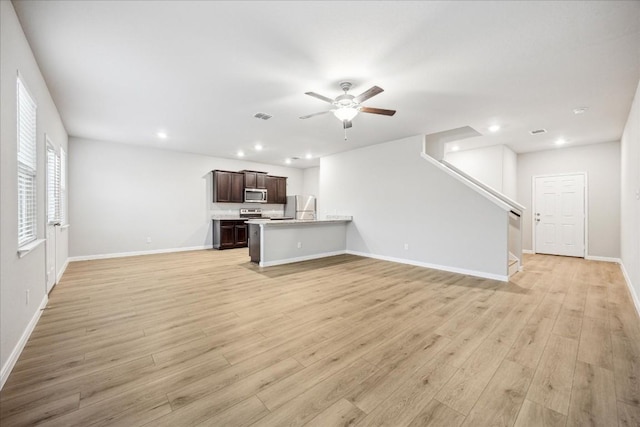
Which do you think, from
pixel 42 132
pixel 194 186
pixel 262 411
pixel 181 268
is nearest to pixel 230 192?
pixel 194 186

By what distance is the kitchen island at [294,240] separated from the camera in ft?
17.3

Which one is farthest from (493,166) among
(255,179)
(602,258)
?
(255,179)

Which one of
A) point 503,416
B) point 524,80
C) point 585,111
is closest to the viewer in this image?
point 503,416

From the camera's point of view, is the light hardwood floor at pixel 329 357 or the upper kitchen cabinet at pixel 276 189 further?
the upper kitchen cabinet at pixel 276 189

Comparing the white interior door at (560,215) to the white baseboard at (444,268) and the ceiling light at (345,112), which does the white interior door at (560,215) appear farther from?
the ceiling light at (345,112)

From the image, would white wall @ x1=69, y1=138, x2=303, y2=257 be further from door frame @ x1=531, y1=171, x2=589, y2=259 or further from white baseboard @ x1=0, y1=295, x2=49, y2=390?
door frame @ x1=531, y1=171, x2=589, y2=259

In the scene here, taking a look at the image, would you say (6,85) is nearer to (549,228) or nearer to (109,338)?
(109,338)

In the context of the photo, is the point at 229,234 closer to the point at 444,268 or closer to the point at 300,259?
the point at 300,259

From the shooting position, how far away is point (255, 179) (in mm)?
8398

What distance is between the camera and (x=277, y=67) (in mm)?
2840

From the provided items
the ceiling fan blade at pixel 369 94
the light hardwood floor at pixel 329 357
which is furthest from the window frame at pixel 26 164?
the ceiling fan blade at pixel 369 94

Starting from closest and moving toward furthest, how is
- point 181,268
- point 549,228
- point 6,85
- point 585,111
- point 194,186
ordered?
point 6,85, point 585,111, point 181,268, point 549,228, point 194,186

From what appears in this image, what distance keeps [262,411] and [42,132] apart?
13.3 feet

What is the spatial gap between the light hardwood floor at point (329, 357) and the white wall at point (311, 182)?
6.06m
